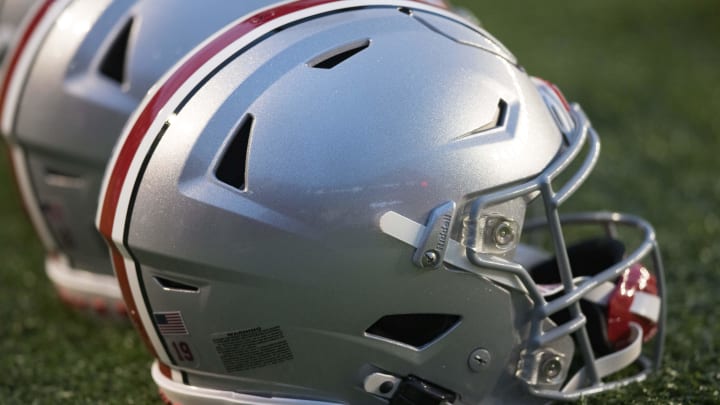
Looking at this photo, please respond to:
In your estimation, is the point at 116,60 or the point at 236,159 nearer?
the point at 236,159

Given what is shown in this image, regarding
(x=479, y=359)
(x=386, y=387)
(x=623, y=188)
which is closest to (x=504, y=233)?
(x=479, y=359)

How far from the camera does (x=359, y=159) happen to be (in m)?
1.85

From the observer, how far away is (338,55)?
197 cm

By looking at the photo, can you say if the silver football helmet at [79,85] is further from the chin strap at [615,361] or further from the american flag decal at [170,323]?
the chin strap at [615,361]

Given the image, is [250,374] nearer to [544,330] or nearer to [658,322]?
[544,330]

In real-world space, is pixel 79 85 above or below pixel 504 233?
above

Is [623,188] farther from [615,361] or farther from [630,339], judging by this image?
[615,361]

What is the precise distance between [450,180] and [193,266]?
539 mm

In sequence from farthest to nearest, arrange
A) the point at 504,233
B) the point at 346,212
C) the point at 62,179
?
the point at 62,179 → the point at 504,233 → the point at 346,212

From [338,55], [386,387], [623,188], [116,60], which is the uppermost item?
[338,55]

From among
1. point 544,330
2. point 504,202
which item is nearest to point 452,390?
point 544,330

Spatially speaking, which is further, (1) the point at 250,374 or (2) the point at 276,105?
(1) the point at 250,374

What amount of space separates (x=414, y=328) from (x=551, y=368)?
331 mm

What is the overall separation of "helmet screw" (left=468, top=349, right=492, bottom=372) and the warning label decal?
1.24 ft
